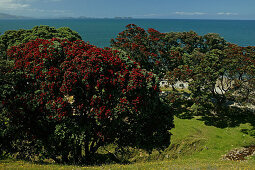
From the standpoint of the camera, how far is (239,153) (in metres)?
24.2

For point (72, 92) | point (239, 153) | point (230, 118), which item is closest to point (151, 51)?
point (230, 118)

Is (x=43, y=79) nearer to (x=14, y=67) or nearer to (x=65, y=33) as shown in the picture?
(x=14, y=67)

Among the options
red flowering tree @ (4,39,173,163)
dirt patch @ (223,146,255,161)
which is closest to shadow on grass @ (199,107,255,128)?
dirt patch @ (223,146,255,161)

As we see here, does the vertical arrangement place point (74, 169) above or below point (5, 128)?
below

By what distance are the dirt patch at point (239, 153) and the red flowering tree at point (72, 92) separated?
15557mm

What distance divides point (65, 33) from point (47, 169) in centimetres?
3917

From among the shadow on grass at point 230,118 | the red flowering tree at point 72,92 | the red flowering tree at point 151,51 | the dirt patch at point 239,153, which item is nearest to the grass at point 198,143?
the dirt patch at point 239,153

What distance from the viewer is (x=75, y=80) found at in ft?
41.5

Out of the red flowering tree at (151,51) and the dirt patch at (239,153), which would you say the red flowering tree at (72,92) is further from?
the red flowering tree at (151,51)

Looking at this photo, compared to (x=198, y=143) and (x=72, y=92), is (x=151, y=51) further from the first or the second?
(x=72, y=92)

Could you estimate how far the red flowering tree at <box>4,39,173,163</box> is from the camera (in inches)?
→ 514

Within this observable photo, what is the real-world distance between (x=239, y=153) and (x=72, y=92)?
2301 cm

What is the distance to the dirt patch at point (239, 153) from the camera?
2316 cm

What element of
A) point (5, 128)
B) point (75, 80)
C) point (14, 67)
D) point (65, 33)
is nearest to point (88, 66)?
point (75, 80)
